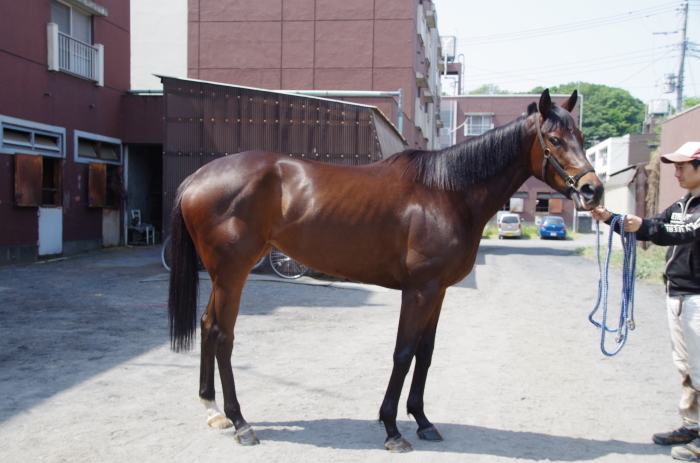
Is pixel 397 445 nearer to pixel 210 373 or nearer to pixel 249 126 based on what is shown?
pixel 210 373

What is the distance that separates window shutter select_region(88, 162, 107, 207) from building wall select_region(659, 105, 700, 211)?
50.4 feet

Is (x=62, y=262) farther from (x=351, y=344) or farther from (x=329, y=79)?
(x=329, y=79)

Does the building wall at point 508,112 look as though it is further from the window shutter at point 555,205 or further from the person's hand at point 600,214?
the person's hand at point 600,214

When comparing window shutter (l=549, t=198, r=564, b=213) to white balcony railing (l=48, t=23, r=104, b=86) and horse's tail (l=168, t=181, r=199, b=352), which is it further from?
horse's tail (l=168, t=181, r=199, b=352)

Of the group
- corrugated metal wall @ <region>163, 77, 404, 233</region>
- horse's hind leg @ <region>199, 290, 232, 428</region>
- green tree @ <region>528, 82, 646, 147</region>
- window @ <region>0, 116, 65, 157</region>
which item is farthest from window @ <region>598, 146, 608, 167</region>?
horse's hind leg @ <region>199, 290, 232, 428</region>

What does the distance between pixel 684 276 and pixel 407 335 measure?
179 cm

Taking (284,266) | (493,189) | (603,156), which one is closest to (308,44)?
(284,266)

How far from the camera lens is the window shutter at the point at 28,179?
12.6m

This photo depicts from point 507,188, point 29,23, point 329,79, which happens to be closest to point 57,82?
point 29,23

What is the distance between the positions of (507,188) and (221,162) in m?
2.03

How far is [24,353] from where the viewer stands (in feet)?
17.7

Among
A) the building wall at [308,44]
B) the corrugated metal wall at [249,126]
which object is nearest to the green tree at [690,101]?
the building wall at [308,44]

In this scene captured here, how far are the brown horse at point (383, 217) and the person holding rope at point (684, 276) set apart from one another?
0.57 m

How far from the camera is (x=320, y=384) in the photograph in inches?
189
